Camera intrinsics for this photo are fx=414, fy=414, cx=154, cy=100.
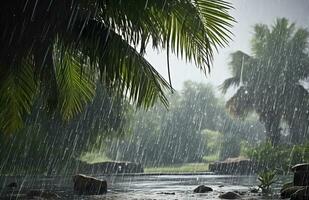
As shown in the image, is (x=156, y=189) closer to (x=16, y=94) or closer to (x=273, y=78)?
(x=16, y=94)

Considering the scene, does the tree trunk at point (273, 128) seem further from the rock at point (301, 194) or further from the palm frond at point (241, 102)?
the rock at point (301, 194)

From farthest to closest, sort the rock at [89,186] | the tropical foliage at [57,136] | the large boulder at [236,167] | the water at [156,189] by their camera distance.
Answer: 1. the large boulder at [236,167]
2. the tropical foliage at [57,136]
3. the rock at [89,186]
4. the water at [156,189]

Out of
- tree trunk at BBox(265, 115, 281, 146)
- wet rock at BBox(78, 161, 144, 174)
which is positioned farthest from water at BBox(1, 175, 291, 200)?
tree trunk at BBox(265, 115, 281, 146)

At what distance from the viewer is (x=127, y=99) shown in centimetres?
809

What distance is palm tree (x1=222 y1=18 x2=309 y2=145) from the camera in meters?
40.4

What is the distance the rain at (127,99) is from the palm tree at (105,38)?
0.04ft

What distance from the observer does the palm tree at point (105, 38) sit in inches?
177

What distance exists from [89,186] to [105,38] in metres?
13.1

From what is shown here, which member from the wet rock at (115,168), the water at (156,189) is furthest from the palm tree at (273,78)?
the water at (156,189)

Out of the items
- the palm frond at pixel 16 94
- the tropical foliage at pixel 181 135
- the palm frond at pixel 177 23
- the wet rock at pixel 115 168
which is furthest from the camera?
the tropical foliage at pixel 181 135

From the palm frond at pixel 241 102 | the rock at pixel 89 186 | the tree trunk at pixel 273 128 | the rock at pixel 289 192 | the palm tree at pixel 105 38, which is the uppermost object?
the palm frond at pixel 241 102

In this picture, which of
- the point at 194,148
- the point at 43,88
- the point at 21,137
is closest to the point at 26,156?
the point at 21,137

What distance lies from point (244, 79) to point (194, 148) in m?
20.5

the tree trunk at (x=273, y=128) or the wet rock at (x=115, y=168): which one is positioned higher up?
the tree trunk at (x=273, y=128)
